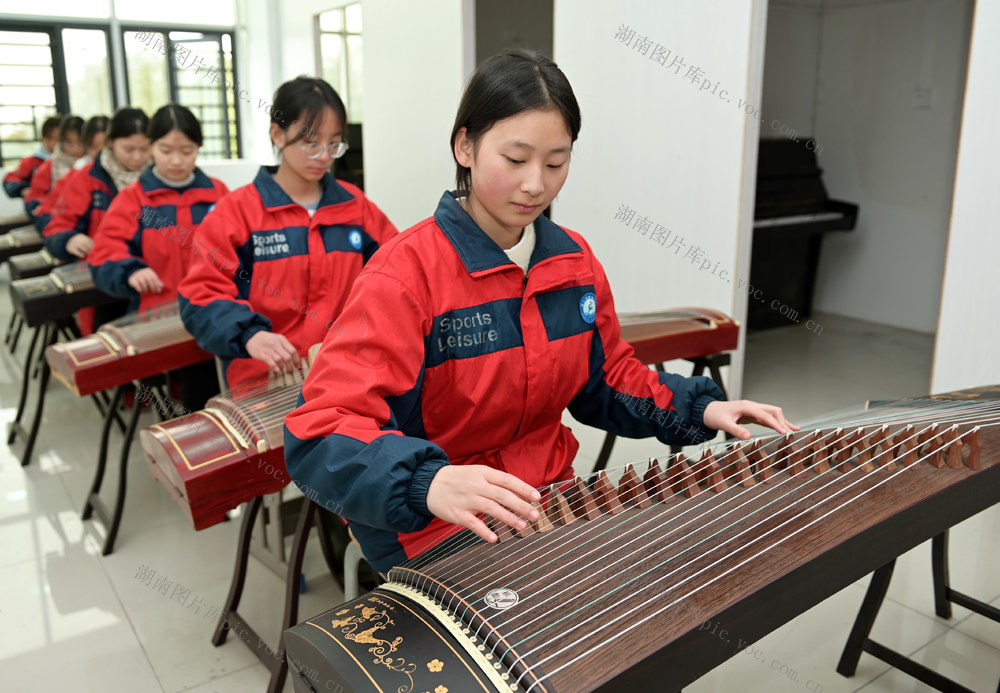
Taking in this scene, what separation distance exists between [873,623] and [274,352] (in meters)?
1.51

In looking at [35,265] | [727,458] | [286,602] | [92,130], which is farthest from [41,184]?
[727,458]

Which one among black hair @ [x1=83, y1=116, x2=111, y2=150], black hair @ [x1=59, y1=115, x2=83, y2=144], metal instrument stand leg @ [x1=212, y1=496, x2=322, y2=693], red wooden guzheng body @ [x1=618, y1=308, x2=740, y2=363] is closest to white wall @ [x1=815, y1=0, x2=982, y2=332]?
red wooden guzheng body @ [x1=618, y1=308, x2=740, y2=363]

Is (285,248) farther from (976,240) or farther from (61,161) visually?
(61,161)

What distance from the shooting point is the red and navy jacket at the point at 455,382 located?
0.99 meters

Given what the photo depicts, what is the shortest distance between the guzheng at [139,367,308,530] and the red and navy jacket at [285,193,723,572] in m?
0.33

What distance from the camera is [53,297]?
2953 mm

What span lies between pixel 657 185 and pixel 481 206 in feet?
7.80

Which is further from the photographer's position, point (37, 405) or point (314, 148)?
point (37, 405)

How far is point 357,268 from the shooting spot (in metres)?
2.29

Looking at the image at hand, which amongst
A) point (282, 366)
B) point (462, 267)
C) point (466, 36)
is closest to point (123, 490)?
point (282, 366)

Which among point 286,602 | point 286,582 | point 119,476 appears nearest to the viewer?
point 286,602

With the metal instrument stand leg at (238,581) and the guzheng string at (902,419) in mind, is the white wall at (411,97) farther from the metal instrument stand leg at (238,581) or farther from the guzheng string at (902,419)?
the guzheng string at (902,419)

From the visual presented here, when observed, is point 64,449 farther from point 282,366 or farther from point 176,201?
point 282,366

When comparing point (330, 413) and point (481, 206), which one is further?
point (481, 206)
